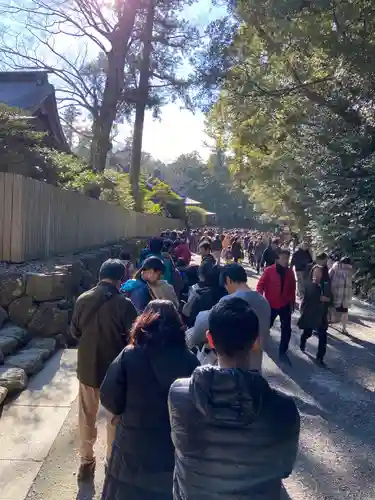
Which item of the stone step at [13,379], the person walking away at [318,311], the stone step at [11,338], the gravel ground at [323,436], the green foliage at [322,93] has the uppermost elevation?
the green foliage at [322,93]

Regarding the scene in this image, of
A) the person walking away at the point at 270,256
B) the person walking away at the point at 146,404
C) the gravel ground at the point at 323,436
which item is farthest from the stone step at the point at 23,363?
the person walking away at the point at 270,256

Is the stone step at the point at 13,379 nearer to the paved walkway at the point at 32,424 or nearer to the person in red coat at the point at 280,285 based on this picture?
the paved walkway at the point at 32,424

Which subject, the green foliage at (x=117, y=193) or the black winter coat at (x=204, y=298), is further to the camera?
the green foliage at (x=117, y=193)

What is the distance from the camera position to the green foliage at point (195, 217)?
1745 inches

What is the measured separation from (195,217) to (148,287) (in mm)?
41833

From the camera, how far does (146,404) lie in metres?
2.28

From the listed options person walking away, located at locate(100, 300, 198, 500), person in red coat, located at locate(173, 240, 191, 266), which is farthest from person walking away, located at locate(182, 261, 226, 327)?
person in red coat, located at locate(173, 240, 191, 266)

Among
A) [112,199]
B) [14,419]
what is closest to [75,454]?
[14,419]

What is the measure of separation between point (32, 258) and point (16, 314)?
1.63 m

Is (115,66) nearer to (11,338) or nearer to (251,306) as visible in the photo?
(11,338)

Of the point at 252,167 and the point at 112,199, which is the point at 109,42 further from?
the point at 252,167

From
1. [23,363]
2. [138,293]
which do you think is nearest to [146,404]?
[138,293]

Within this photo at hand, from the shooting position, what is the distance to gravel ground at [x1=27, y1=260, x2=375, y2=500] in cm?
376

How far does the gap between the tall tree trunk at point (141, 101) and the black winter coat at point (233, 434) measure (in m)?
21.3
